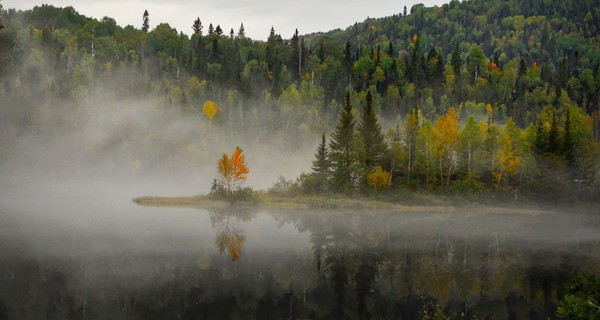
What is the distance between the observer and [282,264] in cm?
5338

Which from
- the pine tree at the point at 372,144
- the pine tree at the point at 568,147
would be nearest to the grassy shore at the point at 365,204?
the pine tree at the point at 372,144

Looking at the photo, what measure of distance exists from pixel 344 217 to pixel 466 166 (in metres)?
28.4

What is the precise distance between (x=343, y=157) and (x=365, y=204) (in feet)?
32.5

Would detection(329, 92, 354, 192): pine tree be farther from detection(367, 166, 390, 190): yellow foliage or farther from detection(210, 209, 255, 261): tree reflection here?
detection(210, 209, 255, 261): tree reflection

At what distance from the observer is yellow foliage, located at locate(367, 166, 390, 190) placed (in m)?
97.3

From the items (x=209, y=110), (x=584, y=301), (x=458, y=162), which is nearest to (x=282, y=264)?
(x=584, y=301)

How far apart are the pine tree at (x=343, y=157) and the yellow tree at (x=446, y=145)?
616 inches

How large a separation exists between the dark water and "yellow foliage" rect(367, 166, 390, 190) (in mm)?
10509

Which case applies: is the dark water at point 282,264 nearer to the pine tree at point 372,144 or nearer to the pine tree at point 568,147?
the pine tree at point 568,147

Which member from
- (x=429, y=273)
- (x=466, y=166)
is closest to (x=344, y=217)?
(x=466, y=166)

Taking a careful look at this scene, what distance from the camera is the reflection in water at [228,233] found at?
6044 cm

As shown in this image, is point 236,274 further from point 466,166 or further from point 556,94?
point 556,94

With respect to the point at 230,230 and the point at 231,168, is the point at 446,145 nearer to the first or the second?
the point at 231,168

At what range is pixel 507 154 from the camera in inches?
3893
